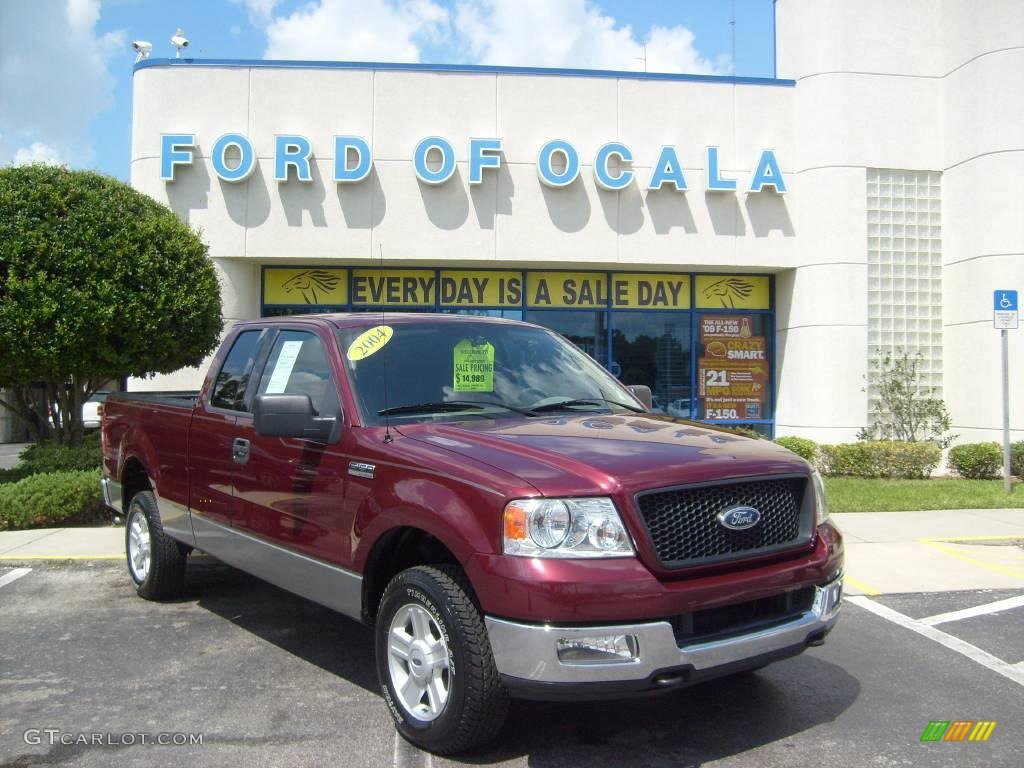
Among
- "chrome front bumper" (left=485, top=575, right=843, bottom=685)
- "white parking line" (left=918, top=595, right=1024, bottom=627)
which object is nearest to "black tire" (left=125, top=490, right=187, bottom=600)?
"chrome front bumper" (left=485, top=575, right=843, bottom=685)

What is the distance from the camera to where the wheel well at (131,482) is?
6605 millimetres

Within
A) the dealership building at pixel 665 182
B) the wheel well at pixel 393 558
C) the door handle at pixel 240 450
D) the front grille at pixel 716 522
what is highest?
the dealership building at pixel 665 182

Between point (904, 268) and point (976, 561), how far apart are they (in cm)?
891

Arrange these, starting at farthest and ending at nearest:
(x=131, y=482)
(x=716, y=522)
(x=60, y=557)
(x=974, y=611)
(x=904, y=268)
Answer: (x=904, y=268) < (x=60, y=557) < (x=131, y=482) < (x=974, y=611) < (x=716, y=522)

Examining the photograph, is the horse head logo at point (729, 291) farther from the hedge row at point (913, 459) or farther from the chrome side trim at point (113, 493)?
the chrome side trim at point (113, 493)

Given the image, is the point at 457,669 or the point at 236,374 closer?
the point at 457,669

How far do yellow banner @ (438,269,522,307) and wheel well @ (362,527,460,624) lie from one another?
12134 millimetres

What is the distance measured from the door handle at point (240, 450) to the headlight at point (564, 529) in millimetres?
2157

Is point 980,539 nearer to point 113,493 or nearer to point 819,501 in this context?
point 819,501

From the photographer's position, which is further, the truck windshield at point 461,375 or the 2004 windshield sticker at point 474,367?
the 2004 windshield sticker at point 474,367

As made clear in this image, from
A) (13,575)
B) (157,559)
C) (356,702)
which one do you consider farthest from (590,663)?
(13,575)

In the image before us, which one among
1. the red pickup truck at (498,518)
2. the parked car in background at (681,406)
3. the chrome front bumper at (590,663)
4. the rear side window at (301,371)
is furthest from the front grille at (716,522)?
the parked car in background at (681,406)

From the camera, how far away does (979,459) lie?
1371 centimetres

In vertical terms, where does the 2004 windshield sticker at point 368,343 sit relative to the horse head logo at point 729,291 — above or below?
below
